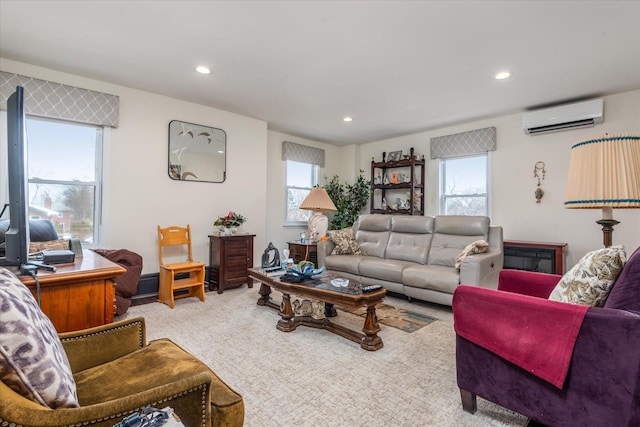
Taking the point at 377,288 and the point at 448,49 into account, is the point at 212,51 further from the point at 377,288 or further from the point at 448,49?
the point at 377,288

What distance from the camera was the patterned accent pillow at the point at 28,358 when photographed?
29.4 inches

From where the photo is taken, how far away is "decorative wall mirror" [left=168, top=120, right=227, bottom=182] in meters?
4.05

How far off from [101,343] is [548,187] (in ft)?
16.2

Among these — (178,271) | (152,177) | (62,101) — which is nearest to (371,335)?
(178,271)

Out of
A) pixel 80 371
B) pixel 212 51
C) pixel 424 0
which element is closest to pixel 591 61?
pixel 424 0

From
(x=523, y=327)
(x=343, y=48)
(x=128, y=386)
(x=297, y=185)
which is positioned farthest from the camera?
(x=297, y=185)

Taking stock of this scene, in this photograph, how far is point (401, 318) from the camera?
10.1ft

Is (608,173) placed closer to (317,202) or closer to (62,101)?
(317,202)

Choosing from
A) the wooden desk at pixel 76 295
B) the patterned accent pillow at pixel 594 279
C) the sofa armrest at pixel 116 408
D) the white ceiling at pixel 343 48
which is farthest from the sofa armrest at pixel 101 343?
the white ceiling at pixel 343 48

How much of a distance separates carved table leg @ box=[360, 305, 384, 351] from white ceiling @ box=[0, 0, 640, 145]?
7.20 feet

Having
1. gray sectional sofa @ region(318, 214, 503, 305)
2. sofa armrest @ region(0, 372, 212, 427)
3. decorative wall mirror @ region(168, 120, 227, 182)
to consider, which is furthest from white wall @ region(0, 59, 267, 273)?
sofa armrest @ region(0, 372, 212, 427)

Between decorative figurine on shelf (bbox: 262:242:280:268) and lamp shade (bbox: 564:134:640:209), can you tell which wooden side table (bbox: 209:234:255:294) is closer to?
decorative figurine on shelf (bbox: 262:242:280:268)

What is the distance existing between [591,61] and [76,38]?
453 centimetres

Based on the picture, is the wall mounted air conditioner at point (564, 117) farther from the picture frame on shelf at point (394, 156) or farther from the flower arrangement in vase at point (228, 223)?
the flower arrangement in vase at point (228, 223)
